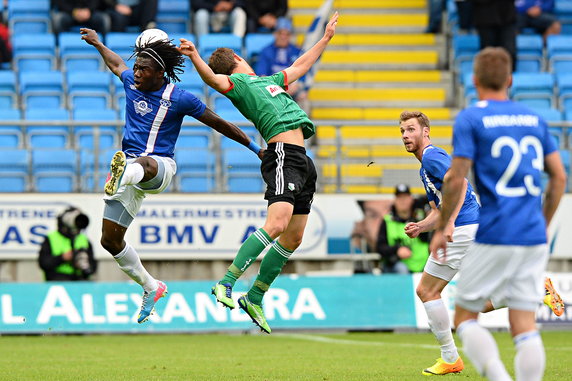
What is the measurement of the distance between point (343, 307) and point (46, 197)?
196 inches

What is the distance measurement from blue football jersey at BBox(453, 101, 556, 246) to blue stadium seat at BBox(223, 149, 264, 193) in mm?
10840

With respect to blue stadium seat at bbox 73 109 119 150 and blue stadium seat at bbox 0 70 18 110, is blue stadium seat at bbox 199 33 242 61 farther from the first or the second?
blue stadium seat at bbox 0 70 18 110

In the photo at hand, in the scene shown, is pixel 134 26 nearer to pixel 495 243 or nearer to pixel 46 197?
pixel 46 197

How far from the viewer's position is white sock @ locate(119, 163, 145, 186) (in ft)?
31.3

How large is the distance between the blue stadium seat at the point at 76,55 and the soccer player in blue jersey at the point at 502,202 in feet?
46.2

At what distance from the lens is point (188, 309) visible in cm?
1641

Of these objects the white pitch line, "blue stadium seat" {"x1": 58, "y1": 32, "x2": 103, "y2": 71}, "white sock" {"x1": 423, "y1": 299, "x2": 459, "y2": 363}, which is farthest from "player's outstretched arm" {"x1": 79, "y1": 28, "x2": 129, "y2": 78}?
"blue stadium seat" {"x1": 58, "y1": 32, "x2": 103, "y2": 71}

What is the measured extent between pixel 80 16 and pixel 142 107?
1051cm

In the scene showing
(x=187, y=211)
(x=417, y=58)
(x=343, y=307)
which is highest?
(x=417, y=58)

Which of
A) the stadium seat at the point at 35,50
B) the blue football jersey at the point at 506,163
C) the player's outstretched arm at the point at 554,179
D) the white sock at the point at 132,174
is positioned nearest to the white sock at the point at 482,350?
the blue football jersey at the point at 506,163

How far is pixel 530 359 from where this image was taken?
6469mm

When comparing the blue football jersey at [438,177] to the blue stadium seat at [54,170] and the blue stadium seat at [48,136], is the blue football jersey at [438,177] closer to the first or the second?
the blue stadium seat at [54,170]

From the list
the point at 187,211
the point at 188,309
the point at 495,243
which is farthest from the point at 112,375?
the point at 187,211

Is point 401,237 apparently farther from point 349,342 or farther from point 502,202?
point 502,202
